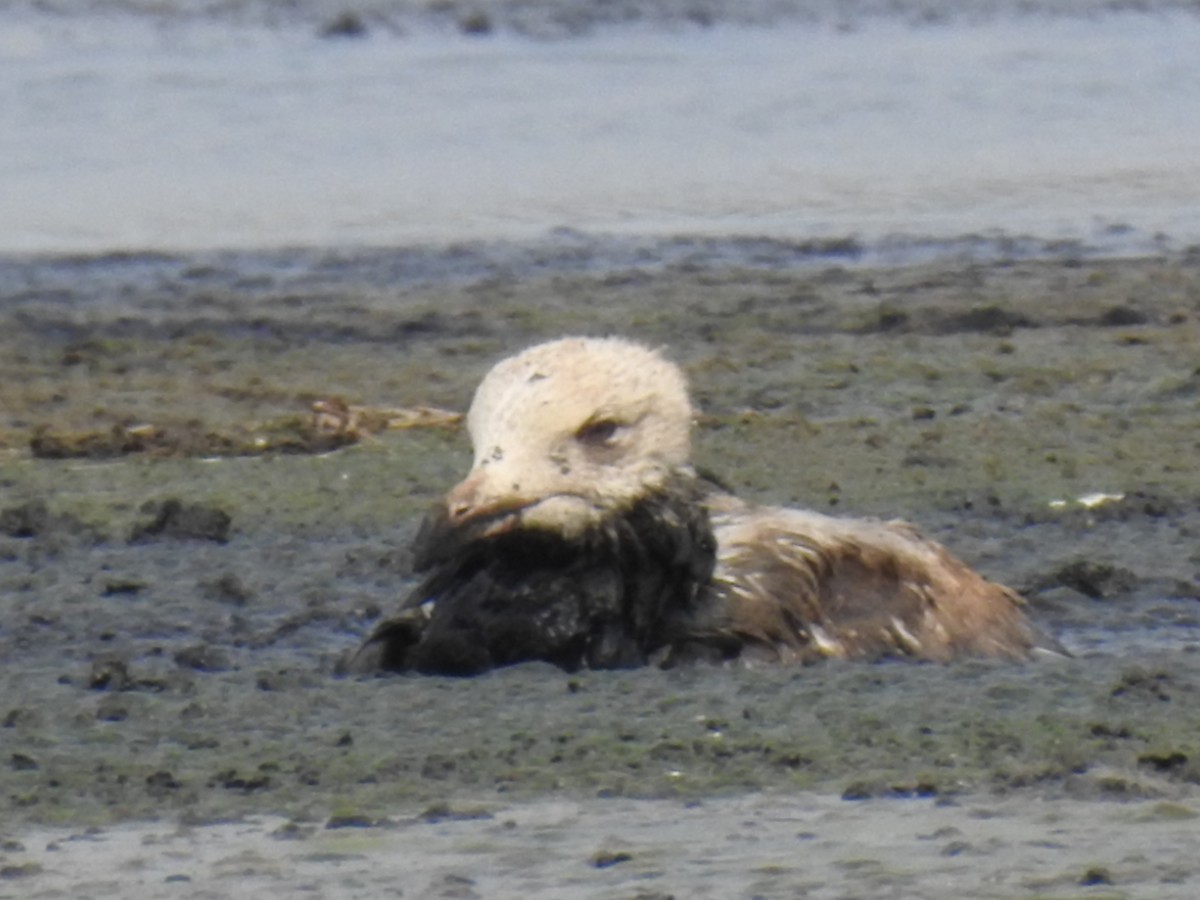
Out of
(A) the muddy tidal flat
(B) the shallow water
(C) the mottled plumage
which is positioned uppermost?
(C) the mottled plumage

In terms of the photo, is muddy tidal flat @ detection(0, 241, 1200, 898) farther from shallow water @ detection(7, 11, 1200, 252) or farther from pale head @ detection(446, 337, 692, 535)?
shallow water @ detection(7, 11, 1200, 252)

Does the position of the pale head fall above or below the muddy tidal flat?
above

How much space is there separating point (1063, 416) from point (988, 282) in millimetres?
3311

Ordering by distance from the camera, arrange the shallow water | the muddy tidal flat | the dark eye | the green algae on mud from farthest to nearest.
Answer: the shallow water < the dark eye < the green algae on mud < the muddy tidal flat

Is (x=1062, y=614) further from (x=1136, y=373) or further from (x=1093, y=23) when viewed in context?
(x=1093, y=23)

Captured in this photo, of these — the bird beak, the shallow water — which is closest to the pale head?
the bird beak

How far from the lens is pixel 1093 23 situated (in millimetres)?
26188

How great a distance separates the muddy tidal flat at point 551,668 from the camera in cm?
424

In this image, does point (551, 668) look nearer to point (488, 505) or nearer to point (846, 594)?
point (488, 505)

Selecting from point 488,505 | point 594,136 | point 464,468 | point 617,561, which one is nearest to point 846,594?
point 617,561

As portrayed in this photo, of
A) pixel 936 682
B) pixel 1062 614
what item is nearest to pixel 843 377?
pixel 1062 614

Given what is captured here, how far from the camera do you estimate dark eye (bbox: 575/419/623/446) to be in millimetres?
5367

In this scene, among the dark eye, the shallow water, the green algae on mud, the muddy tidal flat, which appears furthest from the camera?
the shallow water

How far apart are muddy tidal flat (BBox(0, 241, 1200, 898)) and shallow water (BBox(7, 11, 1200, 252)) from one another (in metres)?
1.53
